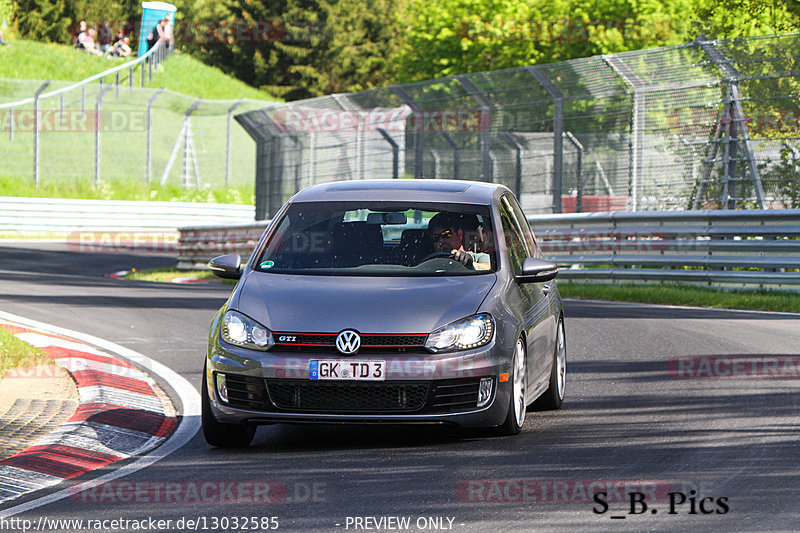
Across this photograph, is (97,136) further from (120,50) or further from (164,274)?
(120,50)

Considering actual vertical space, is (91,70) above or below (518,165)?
below

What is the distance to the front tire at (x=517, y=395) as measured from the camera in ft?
23.4

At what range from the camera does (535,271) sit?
7668 mm

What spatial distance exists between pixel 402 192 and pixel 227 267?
1.24 metres

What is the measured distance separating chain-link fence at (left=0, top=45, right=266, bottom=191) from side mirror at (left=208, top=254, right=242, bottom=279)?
29.5m

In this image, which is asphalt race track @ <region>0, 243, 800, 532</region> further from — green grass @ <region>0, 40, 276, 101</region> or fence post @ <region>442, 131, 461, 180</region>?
green grass @ <region>0, 40, 276, 101</region>

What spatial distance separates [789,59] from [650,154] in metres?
2.75

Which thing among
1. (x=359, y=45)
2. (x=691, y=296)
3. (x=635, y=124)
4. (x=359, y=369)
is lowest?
(x=691, y=296)

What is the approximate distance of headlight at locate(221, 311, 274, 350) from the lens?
6.86m

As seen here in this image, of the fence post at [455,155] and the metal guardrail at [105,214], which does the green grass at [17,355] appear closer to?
the fence post at [455,155]

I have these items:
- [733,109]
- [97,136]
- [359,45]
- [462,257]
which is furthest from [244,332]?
[359,45]

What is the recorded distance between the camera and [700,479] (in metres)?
6.05

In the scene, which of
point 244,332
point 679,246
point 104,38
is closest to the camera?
point 244,332

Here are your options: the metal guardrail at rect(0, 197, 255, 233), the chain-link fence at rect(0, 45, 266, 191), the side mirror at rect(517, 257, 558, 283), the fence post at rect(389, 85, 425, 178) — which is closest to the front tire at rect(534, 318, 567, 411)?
the side mirror at rect(517, 257, 558, 283)
